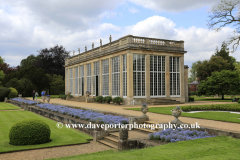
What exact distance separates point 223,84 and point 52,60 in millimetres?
48151

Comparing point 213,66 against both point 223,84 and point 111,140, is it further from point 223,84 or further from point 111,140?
point 111,140

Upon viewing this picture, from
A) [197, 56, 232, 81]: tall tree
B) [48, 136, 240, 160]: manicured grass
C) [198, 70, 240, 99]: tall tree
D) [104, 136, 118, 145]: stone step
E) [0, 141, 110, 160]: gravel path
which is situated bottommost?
[0, 141, 110, 160]: gravel path

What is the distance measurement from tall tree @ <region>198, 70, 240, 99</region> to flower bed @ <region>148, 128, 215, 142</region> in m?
30.7

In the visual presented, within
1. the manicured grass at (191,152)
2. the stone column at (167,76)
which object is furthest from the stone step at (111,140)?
the stone column at (167,76)

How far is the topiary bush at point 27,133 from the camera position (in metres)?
9.38

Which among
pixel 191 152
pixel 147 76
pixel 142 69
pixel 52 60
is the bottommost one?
pixel 191 152

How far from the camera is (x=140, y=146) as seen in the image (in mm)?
8602

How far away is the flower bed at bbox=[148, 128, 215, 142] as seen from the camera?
27.7ft

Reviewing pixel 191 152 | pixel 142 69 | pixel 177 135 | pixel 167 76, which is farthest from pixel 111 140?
pixel 167 76

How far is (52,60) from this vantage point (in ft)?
218

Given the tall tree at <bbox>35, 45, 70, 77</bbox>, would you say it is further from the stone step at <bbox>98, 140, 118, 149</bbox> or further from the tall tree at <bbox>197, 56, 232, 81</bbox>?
the stone step at <bbox>98, 140, 118, 149</bbox>

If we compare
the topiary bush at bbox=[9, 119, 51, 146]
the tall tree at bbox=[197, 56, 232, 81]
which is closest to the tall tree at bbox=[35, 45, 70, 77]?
the tall tree at bbox=[197, 56, 232, 81]

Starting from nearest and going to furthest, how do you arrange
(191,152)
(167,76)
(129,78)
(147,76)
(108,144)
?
1. (191,152)
2. (108,144)
3. (129,78)
4. (147,76)
5. (167,76)

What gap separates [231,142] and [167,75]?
22544 mm
